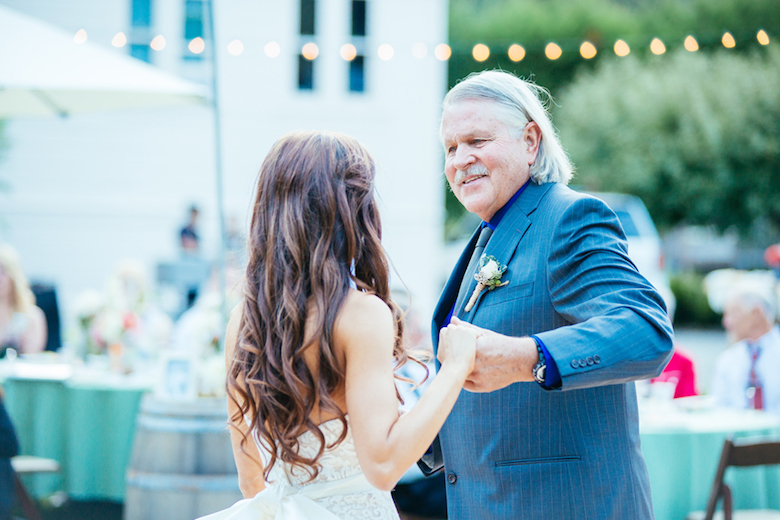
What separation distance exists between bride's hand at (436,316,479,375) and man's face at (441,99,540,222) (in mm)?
526

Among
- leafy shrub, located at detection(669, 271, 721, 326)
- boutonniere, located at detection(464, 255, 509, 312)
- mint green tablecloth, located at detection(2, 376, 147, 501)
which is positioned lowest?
leafy shrub, located at detection(669, 271, 721, 326)

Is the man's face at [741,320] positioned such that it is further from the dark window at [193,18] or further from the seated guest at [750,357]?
the dark window at [193,18]

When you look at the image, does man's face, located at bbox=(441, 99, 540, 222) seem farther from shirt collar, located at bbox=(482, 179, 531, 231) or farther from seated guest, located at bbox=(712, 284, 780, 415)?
seated guest, located at bbox=(712, 284, 780, 415)

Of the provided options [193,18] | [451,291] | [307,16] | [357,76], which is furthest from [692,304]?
[451,291]

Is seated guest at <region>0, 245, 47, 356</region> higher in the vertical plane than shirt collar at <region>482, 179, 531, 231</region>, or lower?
lower

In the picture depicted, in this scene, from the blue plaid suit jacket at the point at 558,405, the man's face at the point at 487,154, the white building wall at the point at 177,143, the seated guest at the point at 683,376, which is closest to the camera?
the blue plaid suit jacket at the point at 558,405

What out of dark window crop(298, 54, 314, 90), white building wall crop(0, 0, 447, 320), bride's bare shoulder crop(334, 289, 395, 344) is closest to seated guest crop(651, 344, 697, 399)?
bride's bare shoulder crop(334, 289, 395, 344)

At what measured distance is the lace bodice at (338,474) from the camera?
1820mm

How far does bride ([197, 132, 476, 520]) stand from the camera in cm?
166

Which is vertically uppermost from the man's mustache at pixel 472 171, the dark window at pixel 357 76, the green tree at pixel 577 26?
the green tree at pixel 577 26

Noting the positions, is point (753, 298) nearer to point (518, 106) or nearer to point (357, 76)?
point (518, 106)

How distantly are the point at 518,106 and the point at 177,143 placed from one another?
39.7ft

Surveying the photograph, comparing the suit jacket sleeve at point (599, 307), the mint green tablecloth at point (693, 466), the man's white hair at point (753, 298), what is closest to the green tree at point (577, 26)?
the man's white hair at point (753, 298)

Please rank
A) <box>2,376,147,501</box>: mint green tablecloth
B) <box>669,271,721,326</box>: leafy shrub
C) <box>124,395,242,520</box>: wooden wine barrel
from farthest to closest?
<box>669,271,721,326</box>: leafy shrub, <box>2,376,147,501</box>: mint green tablecloth, <box>124,395,242,520</box>: wooden wine barrel
